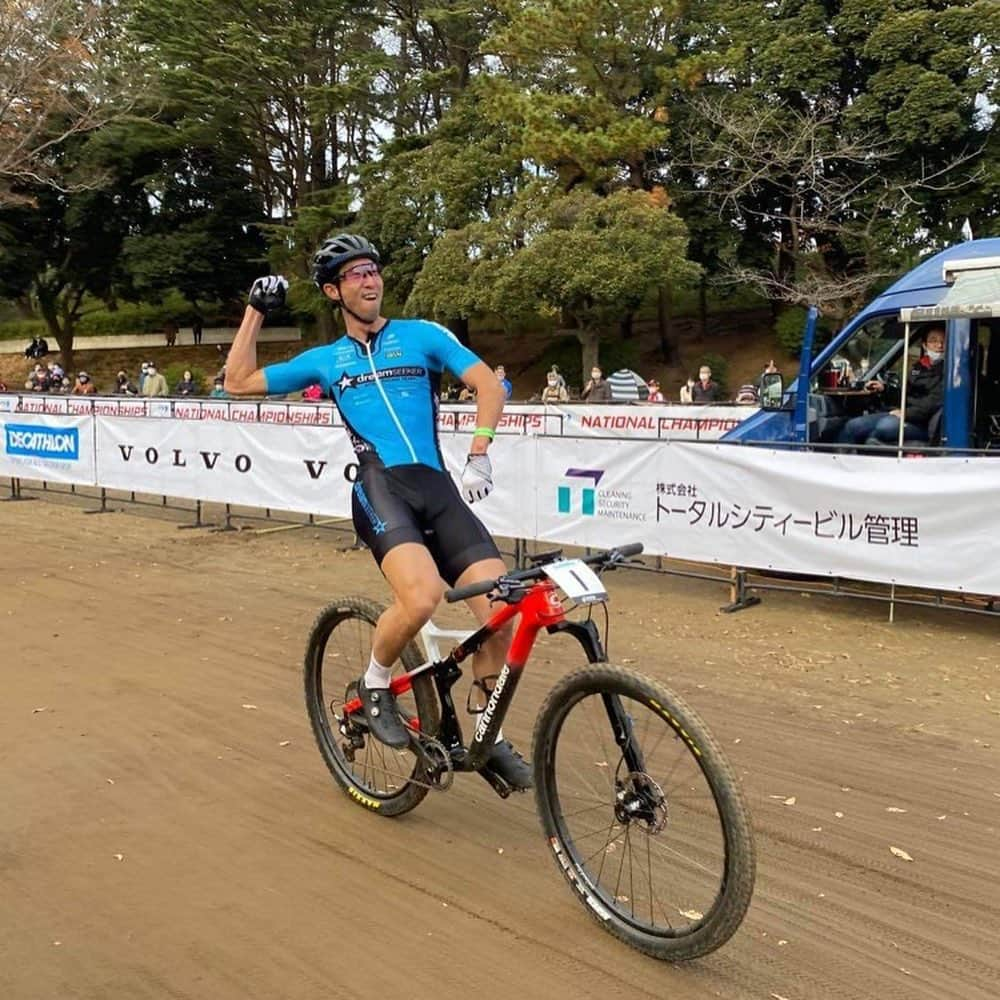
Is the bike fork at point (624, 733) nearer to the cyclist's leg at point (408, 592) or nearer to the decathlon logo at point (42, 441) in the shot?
the cyclist's leg at point (408, 592)

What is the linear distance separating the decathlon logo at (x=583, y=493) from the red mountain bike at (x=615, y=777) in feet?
17.8

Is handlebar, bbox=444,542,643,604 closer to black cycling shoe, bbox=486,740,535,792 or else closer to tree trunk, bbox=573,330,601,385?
black cycling shoe, bbox=486,740,535,792

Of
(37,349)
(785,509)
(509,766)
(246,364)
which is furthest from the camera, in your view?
(37,349)

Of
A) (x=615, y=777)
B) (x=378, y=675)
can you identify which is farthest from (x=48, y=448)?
(x=615, y=777)

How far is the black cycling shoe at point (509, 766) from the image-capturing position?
4.04 m

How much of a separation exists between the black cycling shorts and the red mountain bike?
35 centimetres

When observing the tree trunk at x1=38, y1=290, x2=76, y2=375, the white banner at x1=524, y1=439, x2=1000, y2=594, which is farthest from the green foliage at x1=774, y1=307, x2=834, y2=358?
the tree trunk at x1=38, y1=290, x2=76, y2=375

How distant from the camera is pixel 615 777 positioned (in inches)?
140

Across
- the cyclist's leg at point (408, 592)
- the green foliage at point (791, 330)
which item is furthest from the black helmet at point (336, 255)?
the green foliage at point (791, 330)

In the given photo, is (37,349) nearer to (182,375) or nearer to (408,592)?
(182,375)

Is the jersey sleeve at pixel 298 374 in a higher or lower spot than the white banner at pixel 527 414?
higher

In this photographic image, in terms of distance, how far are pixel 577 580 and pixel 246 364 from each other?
188 cm

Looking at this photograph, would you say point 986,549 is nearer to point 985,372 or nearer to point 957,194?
point 985,372

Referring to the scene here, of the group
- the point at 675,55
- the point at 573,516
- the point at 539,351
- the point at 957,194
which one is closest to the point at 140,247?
the point at 539,351
